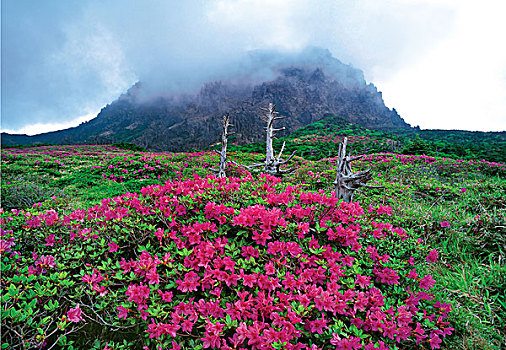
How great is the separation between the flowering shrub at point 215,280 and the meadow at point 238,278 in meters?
0.01

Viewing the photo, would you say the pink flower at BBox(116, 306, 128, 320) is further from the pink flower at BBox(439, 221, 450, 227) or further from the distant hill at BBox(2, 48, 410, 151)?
the distant hill at BBox(2, 48, 410, 151)

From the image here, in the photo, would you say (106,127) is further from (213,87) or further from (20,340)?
(20,340)

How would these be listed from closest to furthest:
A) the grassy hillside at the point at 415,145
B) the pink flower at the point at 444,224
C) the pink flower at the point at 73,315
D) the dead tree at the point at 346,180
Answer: the pink flower at the point at 73,315 < the pink flower at the point at 444,224 < the dead tree at the point at 346,180 < the grassy hillside at the point at 415,145

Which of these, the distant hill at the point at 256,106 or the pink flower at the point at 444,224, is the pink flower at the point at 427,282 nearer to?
the pink flower at the point at 444,224

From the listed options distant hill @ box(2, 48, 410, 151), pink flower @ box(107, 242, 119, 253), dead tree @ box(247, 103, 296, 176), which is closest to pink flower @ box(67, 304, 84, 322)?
pink flower @ box(107, 242, 119, 253)

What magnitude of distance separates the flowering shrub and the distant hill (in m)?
89.8

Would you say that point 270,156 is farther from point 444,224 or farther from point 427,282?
point 427,282

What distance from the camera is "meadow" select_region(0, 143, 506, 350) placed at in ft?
4.79

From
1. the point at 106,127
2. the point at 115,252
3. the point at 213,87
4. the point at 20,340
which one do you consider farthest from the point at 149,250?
the point at 106,127

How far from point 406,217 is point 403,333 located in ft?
9.47

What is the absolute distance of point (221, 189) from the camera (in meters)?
2.69

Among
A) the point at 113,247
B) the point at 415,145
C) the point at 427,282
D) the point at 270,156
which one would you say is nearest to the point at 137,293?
the point at 113,247

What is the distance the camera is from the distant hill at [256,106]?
4107 inches

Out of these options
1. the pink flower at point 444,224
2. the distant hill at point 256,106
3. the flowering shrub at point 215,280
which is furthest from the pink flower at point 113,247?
the distant hill at point 256,106
